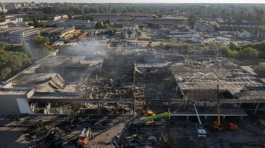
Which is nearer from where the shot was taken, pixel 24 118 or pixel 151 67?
pixel 24 118

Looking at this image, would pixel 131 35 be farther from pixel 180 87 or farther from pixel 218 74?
pixel 180 87

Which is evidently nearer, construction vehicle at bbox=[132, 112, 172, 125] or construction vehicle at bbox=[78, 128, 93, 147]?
construction vehicle at bbox=[78, 128, 93, 147]

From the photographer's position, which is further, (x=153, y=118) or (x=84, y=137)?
(x=153, y=118)

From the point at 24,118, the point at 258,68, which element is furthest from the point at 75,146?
the point at 258,68

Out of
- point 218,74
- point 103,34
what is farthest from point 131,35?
point 218,74

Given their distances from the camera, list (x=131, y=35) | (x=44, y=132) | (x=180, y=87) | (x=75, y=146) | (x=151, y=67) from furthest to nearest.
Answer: (x=131, y=35) → (x=151, y=67) → (x=180, y=87) → (x=44, y=132) → (x=75, y=146)

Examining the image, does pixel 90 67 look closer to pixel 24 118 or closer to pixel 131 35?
pixel 24 118

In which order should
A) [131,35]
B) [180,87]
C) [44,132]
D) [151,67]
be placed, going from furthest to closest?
[131,35] → [151,67] → [180,87] → [44,132]

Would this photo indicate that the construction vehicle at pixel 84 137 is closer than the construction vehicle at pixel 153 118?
Yes

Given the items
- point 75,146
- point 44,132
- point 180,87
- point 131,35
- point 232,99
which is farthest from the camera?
point 131,35
